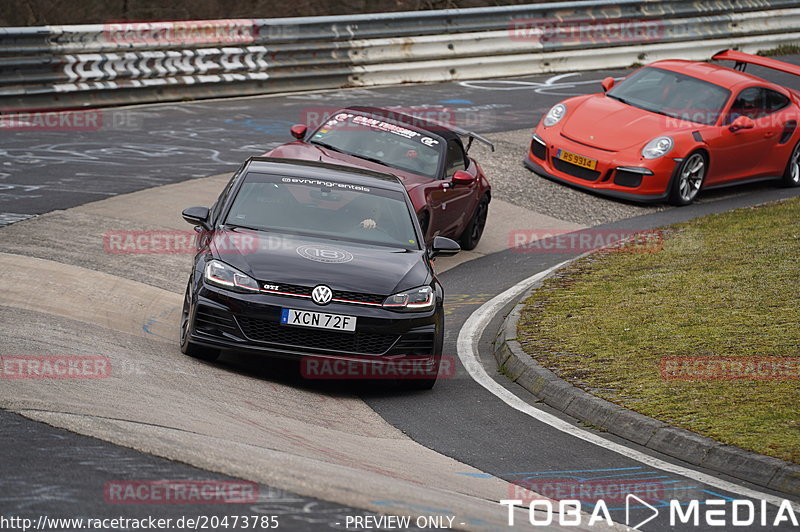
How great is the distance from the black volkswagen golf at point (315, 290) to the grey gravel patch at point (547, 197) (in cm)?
706

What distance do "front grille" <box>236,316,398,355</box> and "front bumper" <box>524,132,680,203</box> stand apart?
9191mm

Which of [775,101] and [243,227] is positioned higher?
[243,227]

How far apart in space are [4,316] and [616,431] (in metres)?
4.40

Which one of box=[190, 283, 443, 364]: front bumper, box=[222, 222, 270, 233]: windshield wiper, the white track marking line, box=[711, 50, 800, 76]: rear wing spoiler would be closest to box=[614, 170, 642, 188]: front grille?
box=[711, 50, 800, 76]: rear wing spoiler

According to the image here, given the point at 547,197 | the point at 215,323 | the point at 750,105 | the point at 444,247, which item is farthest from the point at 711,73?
the point at 215,323

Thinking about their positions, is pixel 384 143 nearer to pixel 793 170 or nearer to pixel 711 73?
pixel 711 73

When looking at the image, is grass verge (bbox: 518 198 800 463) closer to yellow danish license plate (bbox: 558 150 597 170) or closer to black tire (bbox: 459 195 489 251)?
black tire (bbox: 459 195 489 251)

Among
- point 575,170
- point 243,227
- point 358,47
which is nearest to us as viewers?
point 243,227

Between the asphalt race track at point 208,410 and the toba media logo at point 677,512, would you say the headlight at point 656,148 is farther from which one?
the toba media logo at point 677,512

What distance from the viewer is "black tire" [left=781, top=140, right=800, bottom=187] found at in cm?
1872

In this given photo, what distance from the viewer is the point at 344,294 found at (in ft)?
26.4

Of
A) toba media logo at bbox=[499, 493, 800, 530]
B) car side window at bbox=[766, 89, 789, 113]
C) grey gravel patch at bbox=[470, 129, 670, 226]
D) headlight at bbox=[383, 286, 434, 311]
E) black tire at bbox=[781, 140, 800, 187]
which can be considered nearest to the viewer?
toba media logo at bbox=[499, 493, 800, 530]

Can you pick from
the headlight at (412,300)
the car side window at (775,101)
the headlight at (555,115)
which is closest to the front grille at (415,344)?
the headlight at (412,300)

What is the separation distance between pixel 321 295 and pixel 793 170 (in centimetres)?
1304
